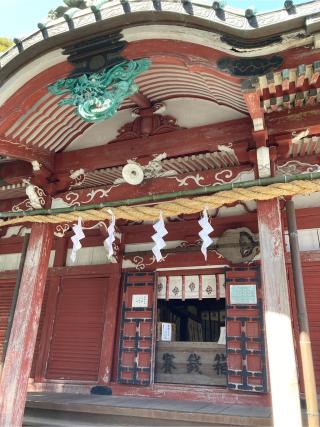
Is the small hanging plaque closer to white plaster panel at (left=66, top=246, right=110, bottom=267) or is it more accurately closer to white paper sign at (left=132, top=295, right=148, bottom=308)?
white paper sign at (left=132, top=295, right=148, bottom=308)

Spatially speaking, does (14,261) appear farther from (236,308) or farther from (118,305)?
(236,308)

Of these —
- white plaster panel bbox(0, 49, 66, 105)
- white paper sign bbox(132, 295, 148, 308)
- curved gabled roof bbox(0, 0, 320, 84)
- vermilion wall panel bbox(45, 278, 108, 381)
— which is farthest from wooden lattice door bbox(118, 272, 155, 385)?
curved gabled roof bbox(0, 0, 320, 84)

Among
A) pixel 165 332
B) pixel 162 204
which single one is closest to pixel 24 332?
pixel 162 204

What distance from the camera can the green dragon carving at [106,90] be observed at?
181 inches

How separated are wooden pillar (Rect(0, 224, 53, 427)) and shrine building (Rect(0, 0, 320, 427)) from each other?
2 cm

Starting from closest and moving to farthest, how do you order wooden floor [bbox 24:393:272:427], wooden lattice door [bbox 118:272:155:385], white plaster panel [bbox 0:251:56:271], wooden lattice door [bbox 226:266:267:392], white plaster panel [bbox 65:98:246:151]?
wooden floor [bbox 24:393:272:427] → white plaster panel [bbox 65:98:246:151] → wooden lattice door [bbox 226:266:267:392] → wooden lattice door [bbox 118:272:155:385] → white plaster panel [bbox 0:251:56:271]

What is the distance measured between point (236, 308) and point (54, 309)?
3.79m

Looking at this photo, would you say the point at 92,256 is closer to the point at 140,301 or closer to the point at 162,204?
the point at 140,301

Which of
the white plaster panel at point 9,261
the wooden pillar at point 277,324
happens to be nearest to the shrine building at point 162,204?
the wooden pillar at point 277,324

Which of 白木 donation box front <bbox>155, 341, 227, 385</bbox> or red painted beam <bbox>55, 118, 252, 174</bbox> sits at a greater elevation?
red painted beam <bbox>55, 118, 252, 174</bbox>

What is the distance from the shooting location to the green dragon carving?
4.59 m

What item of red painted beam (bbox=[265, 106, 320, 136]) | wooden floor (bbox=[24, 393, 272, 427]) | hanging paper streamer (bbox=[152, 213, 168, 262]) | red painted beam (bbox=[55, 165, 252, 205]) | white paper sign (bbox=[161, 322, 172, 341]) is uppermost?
red painted beam (bbox=[265, 106, 320, 136])

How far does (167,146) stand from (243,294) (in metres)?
2.84

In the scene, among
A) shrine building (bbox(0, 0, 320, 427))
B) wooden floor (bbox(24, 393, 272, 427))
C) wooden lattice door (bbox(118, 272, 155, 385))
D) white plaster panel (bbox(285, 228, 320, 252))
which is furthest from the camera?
wooden lattice door (bbox(118, 272, 155, 385))
